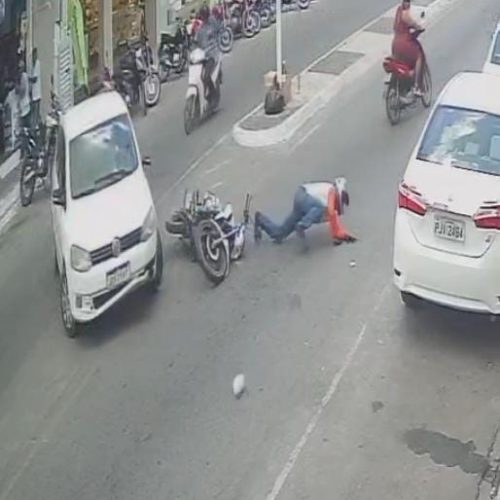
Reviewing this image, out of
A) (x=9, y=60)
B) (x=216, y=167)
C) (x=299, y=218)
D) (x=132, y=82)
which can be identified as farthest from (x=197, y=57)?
(x=299, y=218)

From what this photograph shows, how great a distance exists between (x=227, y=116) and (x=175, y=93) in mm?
2048

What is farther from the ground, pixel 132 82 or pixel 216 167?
pixel 216 167

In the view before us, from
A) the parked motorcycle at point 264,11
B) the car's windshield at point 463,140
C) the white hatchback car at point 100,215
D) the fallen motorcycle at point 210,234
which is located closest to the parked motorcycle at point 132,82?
the parked motorcycle at point 264,11

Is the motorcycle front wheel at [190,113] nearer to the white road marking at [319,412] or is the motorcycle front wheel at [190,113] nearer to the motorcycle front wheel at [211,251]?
the motorcycle front wheel at [211,251]

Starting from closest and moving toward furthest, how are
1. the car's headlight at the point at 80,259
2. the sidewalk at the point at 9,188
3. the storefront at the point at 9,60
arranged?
the car's headlight at the point at 80,259 → the sidewalk at the point at 9,188 → the storefront at the point at 9,60

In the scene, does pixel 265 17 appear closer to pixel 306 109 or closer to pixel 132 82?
pixel 132 82

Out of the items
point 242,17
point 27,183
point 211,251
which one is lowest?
point 242,17

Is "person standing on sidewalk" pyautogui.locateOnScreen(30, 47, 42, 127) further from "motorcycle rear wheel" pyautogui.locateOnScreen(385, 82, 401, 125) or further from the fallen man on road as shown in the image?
the fallen man on road

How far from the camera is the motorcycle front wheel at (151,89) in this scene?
69.1 ft

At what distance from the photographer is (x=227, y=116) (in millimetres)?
20250

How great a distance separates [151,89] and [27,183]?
4.52 meters

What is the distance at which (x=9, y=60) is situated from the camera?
62.4ft

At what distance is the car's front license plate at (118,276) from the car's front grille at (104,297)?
5cm

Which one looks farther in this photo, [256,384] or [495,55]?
[495,55]
